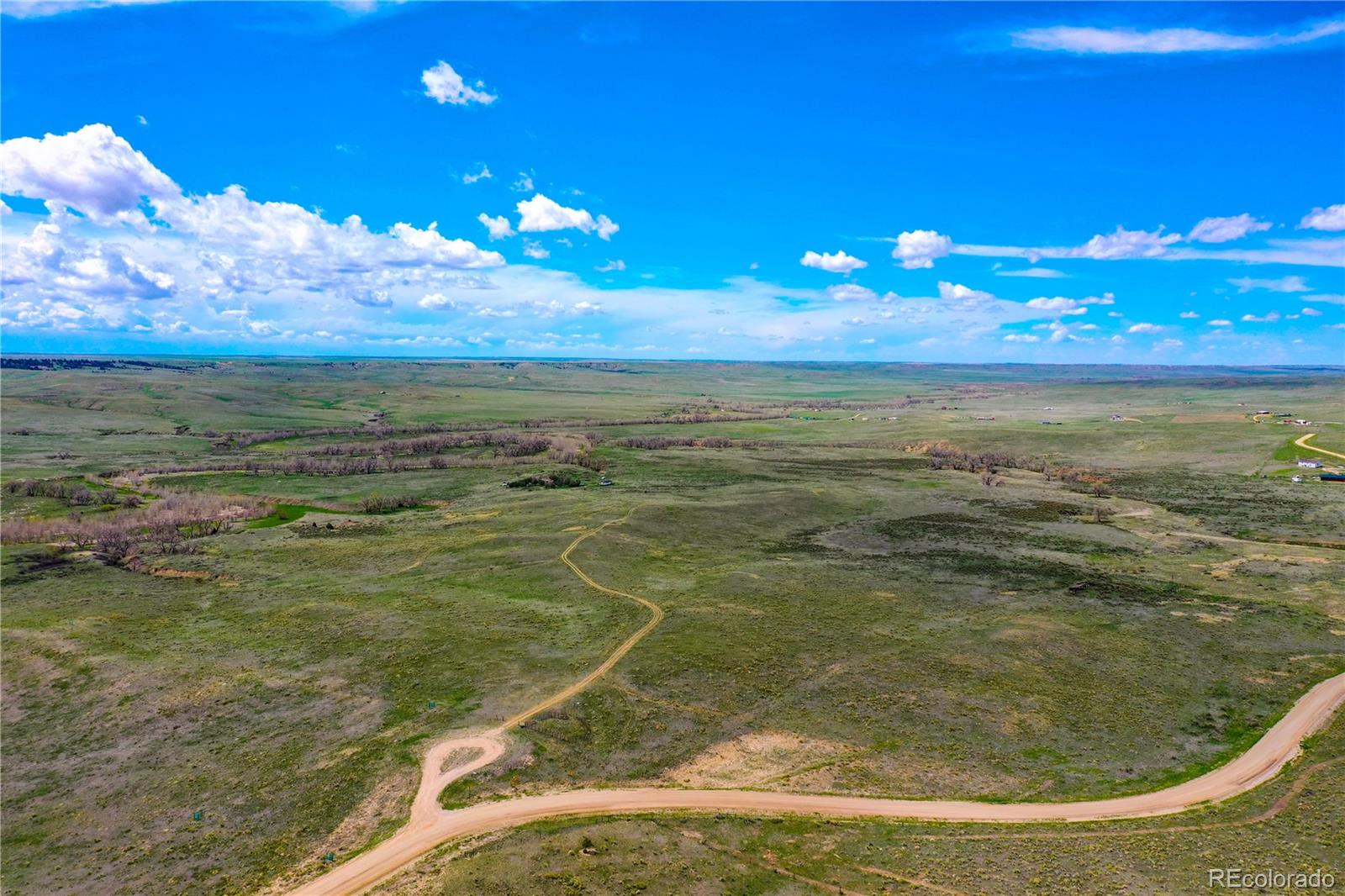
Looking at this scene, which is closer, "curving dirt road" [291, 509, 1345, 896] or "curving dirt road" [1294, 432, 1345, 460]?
"curving dirt road" [291, 509, 1345, 896]

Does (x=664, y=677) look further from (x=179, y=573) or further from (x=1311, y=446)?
(x=1311, y=446)

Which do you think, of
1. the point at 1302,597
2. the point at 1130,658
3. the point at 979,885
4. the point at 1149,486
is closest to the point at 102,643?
the point at 979,885

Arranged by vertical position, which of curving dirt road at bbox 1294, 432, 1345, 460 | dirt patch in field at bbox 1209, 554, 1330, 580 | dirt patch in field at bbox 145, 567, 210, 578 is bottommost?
dirt patch in field at bbox 145, 567, 210, 578

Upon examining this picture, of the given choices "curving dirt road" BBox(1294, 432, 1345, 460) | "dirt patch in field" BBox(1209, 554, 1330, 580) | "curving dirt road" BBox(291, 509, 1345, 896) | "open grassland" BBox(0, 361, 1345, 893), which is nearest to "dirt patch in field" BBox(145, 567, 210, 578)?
"open grassland" BBox(0, 361, 1345, 893)

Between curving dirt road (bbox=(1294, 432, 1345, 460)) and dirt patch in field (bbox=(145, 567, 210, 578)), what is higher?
curving dirt road (bbox=(1294, 432, 1345, 460))

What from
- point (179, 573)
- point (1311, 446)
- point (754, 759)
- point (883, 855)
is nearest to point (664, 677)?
point (754, 759)

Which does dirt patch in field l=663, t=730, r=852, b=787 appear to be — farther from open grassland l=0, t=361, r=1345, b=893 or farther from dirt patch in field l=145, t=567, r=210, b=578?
dirt patch in field l=145, t=567, r=210, b=578

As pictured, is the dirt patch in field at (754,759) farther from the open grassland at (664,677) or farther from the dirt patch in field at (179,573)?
the dirt patch in field at (179,573)
